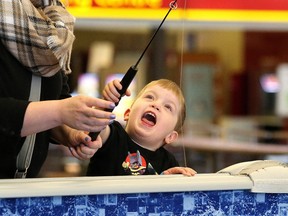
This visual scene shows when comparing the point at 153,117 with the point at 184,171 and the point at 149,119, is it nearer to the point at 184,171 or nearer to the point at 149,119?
the point at 149,119

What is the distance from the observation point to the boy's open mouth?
5.73 ft

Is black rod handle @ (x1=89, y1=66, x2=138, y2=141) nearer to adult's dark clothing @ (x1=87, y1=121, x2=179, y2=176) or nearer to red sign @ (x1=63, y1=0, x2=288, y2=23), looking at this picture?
adult's dark clothing @ (x1=87, y1=121, x2=179, y2=176)

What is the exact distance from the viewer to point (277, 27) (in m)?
5.38

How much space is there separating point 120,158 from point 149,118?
137mm

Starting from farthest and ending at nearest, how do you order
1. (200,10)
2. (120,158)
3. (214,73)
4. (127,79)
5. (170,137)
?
1. (214,73)
2. (200,10)
3. (170,137)
4. (120,158)
5. (127,79)

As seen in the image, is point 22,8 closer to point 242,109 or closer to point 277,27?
point 277,27

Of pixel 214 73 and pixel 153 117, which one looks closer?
pixel 153 117

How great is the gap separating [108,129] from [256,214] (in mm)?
443

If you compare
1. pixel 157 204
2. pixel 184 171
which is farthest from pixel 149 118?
pixel 157 204

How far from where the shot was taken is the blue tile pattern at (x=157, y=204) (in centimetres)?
128

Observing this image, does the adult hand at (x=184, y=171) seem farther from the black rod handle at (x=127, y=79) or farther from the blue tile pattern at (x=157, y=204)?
the black rod handle at (x=127, y=79)

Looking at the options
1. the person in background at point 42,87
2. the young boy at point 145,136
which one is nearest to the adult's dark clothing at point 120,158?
the young boy at point 145,136

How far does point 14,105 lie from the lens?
1.30 meters

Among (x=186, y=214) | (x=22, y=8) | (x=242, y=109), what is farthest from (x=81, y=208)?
(x=242, y=109)
